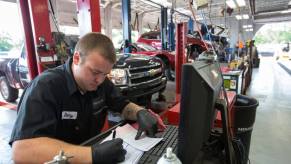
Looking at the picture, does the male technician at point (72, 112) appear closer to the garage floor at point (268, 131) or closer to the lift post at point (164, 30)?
the garage floor at point (268, 131)

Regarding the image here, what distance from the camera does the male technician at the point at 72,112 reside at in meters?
0.83

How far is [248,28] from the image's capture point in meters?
19.6

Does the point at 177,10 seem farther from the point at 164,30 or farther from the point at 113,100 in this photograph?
the point at 113,100

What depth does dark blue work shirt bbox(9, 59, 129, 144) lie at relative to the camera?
2.90ft

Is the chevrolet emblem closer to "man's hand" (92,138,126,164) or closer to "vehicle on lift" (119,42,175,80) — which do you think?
"man's hand" (92,138,126,164)

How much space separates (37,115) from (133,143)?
436mm

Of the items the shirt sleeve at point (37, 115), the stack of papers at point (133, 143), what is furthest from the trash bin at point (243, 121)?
the shirt sleeve at point (37, 115)

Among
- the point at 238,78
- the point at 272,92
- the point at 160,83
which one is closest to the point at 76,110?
the point at 160,83

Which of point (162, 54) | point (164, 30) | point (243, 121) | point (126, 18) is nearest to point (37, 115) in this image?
point (243, 121)

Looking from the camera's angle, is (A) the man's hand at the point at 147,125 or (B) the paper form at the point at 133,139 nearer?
(B) the paper form at the point at 133,139

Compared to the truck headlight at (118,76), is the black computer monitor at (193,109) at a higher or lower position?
higher

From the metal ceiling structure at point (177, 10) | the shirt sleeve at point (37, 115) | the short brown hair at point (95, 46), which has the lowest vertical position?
the shirt sleeve at point (37, 115)

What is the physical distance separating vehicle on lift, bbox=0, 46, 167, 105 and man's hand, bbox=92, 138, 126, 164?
181cm

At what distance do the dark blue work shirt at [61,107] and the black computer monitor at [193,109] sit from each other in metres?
0.60
